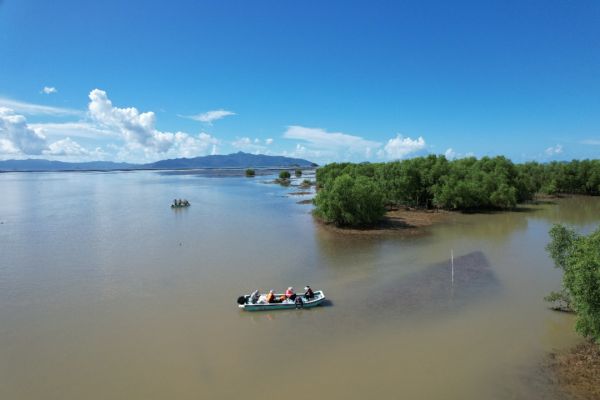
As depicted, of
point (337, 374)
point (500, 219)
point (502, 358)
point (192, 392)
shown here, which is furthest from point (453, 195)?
point (192, 392)

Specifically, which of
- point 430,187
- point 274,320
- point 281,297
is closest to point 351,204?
point 430,187

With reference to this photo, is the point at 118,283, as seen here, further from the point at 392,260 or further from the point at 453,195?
the point at 453,195

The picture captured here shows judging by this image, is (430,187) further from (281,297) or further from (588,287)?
(588,287)

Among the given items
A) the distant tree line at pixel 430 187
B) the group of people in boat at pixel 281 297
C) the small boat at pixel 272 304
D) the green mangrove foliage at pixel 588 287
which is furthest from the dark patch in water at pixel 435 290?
the distant tree line at pixel 430 187

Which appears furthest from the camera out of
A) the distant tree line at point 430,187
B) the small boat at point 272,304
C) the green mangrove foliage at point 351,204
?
the distant tree line at point 430,187

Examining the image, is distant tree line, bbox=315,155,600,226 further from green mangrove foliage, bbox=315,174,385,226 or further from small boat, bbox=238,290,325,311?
small boat, bbox=238,290,325,311

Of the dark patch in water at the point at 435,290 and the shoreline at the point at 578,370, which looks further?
the dark patch in water at the point at 435,290

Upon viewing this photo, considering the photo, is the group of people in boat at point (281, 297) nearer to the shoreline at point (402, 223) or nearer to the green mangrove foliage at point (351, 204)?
the shoreline at point (402, 223)

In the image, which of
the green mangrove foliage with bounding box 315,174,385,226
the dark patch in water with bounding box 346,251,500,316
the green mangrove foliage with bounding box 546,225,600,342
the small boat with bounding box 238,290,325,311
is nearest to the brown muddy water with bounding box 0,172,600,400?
the dark patch in water with bounding box 346,251,500,316
